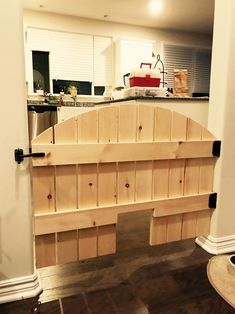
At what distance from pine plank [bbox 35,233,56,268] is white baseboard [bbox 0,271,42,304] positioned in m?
0.09

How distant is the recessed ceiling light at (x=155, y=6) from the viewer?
4.17 meters

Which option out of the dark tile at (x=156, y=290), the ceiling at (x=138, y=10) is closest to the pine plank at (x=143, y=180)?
the dark tile at (x=156, y=290)

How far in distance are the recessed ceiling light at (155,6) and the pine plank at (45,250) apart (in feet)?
13.1

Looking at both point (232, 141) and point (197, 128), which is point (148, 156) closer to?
point (197, 128)

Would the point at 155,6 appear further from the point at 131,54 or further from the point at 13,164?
the point at 13,164

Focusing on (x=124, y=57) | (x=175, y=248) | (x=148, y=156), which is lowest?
(x=175, y=248)

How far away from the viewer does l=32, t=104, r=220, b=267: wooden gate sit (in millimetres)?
1440

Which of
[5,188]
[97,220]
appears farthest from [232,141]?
[5,188]

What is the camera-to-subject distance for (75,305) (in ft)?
4.55

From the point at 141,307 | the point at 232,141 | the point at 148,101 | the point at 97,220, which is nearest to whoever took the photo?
the point at 141,307

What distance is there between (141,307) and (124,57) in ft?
14.7

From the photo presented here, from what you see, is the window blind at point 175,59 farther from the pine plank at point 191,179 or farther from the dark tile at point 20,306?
the dark tile at point 20,306

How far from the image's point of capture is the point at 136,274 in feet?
5.49

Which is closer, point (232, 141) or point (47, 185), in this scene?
point (47, 185)
